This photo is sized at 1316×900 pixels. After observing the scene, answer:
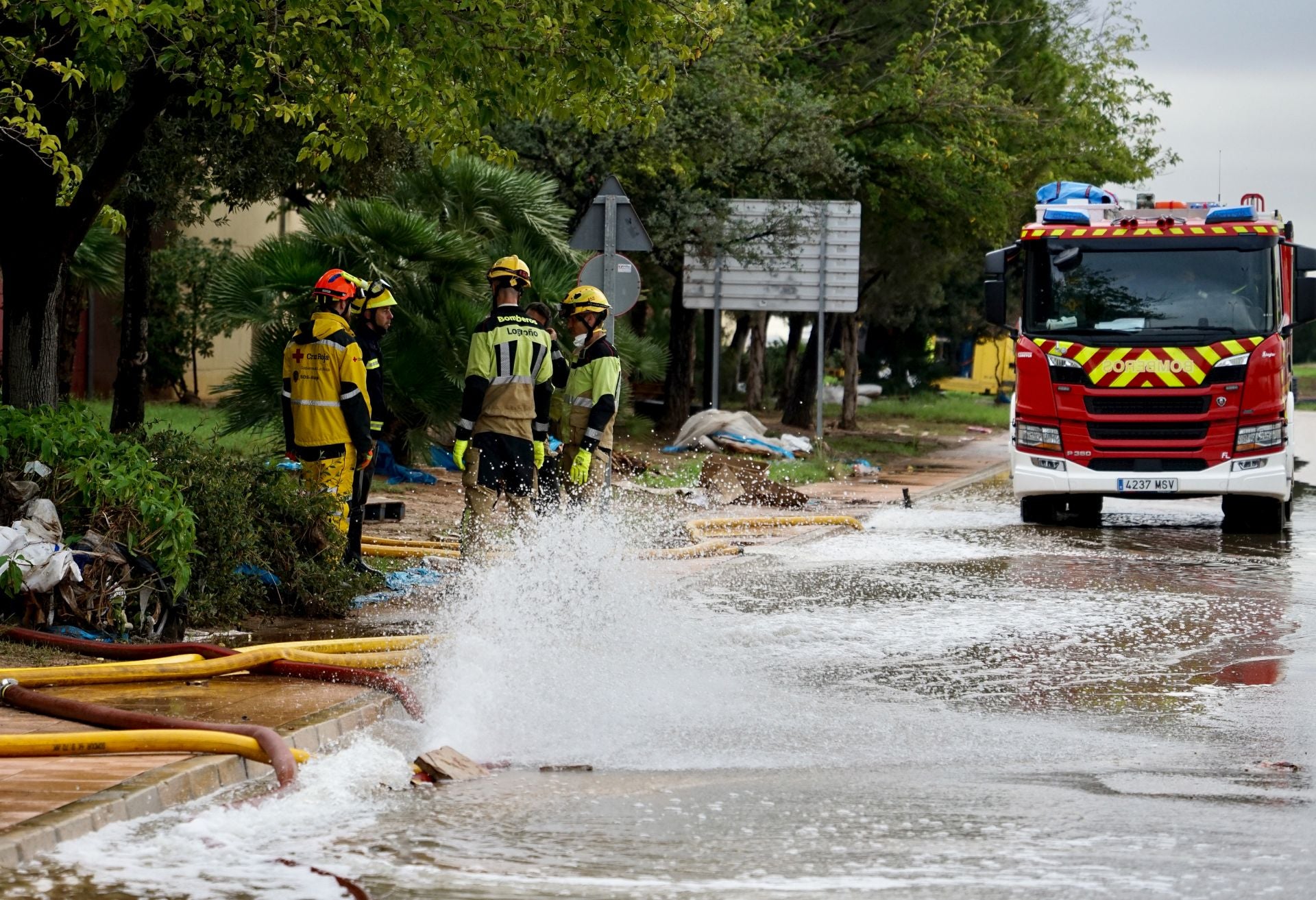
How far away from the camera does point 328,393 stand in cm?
1071

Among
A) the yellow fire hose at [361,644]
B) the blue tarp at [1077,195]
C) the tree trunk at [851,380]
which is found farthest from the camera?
the tree trunk at [851,380]

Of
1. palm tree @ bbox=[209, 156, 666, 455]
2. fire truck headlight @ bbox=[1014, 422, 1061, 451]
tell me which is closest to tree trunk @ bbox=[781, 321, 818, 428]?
palm tree @ bbox=[209, 156, 666, 455]

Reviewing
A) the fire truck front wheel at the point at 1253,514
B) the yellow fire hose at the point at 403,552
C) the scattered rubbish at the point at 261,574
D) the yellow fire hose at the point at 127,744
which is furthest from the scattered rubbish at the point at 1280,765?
the fire truck front wheel at the point at 1253,514

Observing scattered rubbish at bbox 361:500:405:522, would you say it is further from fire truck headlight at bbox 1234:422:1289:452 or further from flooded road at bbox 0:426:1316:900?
fire truck headlight at bbox 1234:422:1289:452

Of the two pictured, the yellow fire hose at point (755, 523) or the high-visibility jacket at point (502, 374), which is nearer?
the high-visibility jacket at point (502, 374)

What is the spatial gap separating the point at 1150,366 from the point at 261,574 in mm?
9277

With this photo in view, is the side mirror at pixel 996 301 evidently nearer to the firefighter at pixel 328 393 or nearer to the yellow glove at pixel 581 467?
the yellow glove at pixel 581 467

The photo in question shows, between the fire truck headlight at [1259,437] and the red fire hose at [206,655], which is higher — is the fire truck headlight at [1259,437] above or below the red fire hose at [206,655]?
above

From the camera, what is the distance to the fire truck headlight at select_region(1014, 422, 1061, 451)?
16.4m

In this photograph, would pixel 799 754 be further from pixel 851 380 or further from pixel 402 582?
pixel 851 380

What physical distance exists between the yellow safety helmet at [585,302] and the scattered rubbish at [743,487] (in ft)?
22.1

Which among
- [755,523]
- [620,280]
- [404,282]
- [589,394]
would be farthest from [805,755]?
[404,282]

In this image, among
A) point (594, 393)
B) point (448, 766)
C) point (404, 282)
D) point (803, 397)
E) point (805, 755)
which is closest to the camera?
point (448, 766)

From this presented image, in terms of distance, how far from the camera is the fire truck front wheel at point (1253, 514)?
653 inches
